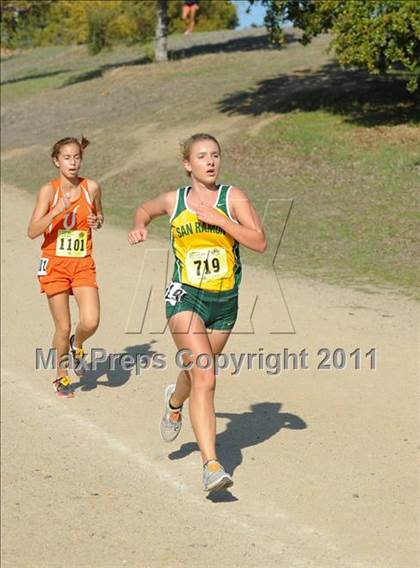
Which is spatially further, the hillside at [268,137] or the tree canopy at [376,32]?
the tree canopy at [376,32]

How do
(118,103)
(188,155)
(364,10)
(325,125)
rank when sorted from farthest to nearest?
(118,103) → (325,125) → (364,10) → (188,155)

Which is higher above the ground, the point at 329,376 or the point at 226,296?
the point at 226,296

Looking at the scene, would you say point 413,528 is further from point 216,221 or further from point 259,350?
point 259,350

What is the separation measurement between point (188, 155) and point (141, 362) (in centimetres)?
603

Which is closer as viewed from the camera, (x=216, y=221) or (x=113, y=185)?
(x=216, y=221)

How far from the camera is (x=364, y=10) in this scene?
920 inches

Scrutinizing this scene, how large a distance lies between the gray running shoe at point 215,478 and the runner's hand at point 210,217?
1.66m

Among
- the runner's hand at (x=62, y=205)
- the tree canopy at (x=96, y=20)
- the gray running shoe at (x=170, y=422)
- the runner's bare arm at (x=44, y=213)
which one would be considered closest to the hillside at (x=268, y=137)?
the tree canopy at (x=96, y=20)

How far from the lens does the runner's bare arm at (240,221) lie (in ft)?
22.0

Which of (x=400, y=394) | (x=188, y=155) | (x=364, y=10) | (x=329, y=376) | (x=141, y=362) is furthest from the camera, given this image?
(x=364, y=10)

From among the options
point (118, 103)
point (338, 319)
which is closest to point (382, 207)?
point (338, 319)

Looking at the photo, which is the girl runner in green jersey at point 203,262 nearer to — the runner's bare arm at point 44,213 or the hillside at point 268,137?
the runner's bare arm at point 44,213

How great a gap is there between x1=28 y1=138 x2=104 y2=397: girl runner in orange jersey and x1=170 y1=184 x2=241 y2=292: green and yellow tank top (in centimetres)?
64

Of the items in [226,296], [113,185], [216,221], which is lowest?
[113,185]
